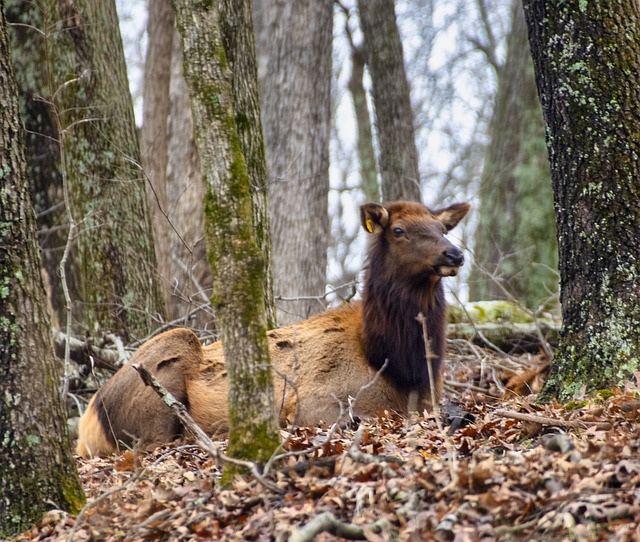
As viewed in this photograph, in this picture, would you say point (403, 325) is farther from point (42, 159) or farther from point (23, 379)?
point (42, 159)

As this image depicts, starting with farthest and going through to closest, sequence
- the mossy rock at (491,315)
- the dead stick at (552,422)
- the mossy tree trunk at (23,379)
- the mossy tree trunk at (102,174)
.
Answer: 1. the mossy rock at (491,315)
2. the mossy tree trunk at (102,174)
3. the dead stick at (552,422)
4. the mossy tree trunk at (23,379)

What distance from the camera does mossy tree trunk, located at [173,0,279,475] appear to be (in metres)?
4.70

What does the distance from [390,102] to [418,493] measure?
38.9 feet

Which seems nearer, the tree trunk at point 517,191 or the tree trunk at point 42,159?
the tree trunk at point 42,159

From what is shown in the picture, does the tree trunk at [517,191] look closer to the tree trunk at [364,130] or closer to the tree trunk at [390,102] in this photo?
the tree trunk at [390,102]

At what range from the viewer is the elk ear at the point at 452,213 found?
28.0 feet

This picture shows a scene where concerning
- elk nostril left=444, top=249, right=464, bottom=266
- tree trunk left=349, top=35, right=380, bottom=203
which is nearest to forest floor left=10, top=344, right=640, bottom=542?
elk nostril left=444, top=249, right=464, bottom=266

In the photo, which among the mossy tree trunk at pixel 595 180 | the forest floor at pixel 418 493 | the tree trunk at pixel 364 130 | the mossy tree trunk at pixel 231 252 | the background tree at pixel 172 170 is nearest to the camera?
the forest floor at pixel 418 493

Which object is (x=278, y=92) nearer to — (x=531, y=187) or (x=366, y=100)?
(x=531, y=187)

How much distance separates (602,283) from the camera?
241 inches

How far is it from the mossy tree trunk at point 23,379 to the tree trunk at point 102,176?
189 inches

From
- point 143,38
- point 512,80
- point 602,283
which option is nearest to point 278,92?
point 512,80

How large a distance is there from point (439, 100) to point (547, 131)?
2222 cm

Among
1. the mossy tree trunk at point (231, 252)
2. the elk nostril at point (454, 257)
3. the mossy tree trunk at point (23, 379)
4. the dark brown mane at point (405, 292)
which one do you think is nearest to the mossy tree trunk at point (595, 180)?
the elk nostril at point (454, 257)
